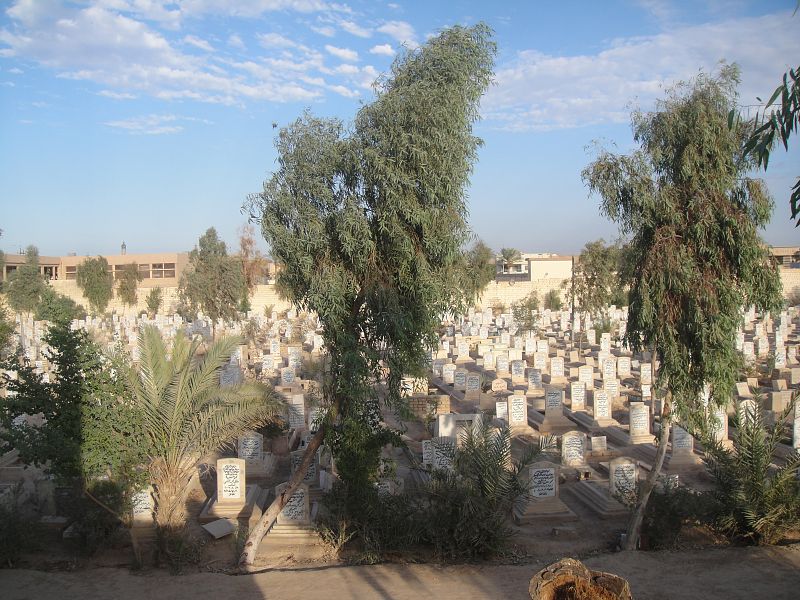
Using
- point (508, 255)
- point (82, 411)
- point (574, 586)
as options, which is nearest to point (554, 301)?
point (508, 255)

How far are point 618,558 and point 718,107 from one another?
5.62 meters

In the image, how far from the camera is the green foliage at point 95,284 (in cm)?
4831

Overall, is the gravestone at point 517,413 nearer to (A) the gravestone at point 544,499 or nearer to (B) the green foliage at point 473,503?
(A) the gravestone at point 544,499

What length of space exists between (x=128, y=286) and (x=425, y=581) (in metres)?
48.8

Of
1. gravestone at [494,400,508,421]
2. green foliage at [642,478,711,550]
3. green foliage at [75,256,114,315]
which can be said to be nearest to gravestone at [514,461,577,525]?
green foliage at [642,478,711,550]

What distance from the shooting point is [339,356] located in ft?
24.7

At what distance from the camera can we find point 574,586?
329 cm

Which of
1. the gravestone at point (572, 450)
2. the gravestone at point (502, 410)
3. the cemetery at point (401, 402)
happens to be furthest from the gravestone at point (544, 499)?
the gravestone at point (502, 410)

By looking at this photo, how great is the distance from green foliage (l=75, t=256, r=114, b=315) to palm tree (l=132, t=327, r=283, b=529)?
145ft

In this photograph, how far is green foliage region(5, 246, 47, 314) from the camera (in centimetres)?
3597

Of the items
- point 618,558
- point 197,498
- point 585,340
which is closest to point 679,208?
point 618,558

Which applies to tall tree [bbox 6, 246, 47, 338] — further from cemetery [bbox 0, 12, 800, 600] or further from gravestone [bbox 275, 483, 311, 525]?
gravestone [bbox 275, 483, 311, 525]

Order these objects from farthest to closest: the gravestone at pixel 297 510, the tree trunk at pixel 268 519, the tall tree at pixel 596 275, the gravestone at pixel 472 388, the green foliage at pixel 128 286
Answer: the green foliage at pixel 128 286 < the tall tree at pixel 596 275 < the gravestone at pixel 472 388 < the gravestone at pixel 297 510 < the tree trunk at pixel 268 519

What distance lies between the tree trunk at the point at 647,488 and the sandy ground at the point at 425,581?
316 millimetres
